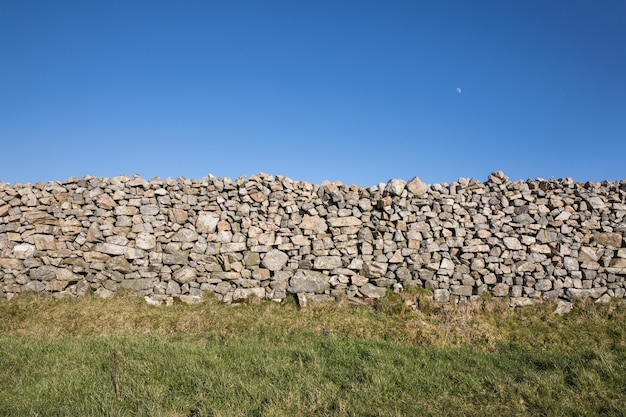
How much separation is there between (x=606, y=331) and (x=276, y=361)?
307 inches

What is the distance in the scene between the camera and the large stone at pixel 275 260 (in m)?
11.0

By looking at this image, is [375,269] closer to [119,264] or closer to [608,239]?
[608,239]

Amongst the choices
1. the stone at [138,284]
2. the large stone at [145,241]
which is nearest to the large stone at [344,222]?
the large stone at [145,241]

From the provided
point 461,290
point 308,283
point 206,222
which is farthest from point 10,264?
point 461,290

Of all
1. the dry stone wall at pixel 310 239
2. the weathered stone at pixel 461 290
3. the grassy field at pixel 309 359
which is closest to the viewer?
the grassy field at pixel 309 359

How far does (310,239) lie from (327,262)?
2.81 feet

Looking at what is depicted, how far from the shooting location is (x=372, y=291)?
10.7 m

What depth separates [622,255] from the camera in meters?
10.8

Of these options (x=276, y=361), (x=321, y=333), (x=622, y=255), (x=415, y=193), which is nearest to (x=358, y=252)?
(x=415, y=193)

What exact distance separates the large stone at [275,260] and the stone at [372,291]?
7.68ft

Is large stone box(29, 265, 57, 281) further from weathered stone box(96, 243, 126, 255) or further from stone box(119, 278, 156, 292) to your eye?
stone box(119, 278, 156, 292)

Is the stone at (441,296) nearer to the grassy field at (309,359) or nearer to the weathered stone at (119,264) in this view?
the grassy field at (309,359)

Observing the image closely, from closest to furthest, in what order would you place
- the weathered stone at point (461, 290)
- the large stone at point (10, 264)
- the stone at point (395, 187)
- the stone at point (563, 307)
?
the stone at point (563, 307) → the weathered stone at point (461, 290) → the large stone at point (10, 264) → the stone at point (395, 187)

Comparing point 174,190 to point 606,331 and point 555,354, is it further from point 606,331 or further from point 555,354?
point 606,331
